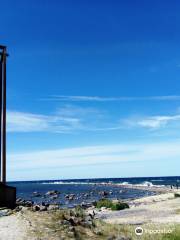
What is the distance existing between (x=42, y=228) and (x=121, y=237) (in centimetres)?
321

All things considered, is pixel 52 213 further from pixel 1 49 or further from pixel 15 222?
pixel 1 49

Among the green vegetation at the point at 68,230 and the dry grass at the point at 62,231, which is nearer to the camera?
the dry grass at the point at 62,231

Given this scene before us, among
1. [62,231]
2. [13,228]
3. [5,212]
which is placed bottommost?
[62,231]

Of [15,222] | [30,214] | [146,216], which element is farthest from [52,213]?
[146,216]

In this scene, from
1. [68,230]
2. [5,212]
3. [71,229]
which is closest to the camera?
[68,230]

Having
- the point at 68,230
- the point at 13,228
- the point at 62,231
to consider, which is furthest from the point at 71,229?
the point at 13,228

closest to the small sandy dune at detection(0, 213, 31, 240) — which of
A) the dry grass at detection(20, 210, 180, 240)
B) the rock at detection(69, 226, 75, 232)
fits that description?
the dry grass at detection(20, 210, 180, 240)

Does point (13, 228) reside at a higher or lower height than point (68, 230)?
higher

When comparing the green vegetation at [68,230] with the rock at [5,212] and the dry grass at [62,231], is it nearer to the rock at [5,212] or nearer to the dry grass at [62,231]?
the dry grass at [62,231]

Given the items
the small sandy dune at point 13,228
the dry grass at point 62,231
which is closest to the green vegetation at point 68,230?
the dry grass at point 62,231

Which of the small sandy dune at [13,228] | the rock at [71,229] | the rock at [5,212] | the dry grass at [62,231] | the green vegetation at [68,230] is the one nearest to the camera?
the small sandy dune at [13,228]

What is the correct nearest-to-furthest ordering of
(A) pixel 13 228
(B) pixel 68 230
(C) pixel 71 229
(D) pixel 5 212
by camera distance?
(A) pixel 13 228 < (B) pixel 68 230 < (C) pixel 71 229 < (D) pixel 5 212

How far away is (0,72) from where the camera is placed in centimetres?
2323

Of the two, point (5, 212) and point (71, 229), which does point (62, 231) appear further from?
point (5, 212)
